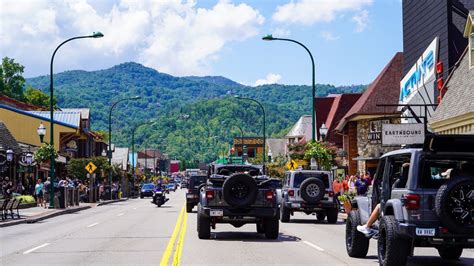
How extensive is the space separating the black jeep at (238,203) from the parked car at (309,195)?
25.2ft

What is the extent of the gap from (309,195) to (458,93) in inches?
349

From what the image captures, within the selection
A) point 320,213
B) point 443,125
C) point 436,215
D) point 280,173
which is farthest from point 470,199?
point 280,173

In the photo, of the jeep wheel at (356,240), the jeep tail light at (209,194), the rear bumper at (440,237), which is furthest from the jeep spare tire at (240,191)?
the rear bumper at (440,237)

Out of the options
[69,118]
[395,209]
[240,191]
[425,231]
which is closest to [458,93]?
[240,191]

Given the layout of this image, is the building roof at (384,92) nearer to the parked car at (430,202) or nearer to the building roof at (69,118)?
the building roof at (69,118)

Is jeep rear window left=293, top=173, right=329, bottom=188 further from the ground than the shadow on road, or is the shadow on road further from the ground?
jeep rear window left=293, top=173, right=329, bottom=188

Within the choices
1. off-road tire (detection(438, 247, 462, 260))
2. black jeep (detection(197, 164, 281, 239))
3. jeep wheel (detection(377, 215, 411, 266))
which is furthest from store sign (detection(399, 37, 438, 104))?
jeep wheel (detection(377, 215, 411, 266))

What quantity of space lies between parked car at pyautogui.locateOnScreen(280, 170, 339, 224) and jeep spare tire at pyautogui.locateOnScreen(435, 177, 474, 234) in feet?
52.6

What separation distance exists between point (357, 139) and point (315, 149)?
35.5 feet

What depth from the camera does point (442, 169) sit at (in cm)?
1327

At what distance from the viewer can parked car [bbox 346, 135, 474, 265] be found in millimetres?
11883

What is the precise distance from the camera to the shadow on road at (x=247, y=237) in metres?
20.1

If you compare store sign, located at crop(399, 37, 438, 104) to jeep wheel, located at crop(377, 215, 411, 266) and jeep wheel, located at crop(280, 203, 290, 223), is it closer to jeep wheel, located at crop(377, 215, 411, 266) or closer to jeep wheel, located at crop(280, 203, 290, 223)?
jeep wheel, located at crop(280, 203, 290, 223)

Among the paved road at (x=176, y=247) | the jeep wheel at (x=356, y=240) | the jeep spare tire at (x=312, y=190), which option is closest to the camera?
the paved road at (x=176, y=247)
